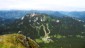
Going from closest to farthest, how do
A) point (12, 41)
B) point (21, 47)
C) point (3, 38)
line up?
point (21, 47) → point (12, 41) → point (3, 38)

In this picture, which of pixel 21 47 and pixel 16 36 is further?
pixel 16 36

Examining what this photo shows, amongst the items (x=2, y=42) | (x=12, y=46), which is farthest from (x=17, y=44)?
(x=2, y=42)

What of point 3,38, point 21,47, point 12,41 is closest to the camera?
point 21,47

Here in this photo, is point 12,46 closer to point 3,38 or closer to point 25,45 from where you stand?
point 25,45

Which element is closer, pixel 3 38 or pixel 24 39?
pixel 24 39

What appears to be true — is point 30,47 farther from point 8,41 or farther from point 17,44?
point 8,41

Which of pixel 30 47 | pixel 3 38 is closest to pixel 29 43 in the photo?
pixel 30 47

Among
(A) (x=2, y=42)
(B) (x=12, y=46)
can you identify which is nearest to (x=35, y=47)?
(B) (x=12, y=46)

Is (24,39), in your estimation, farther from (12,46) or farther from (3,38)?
(3,38)
